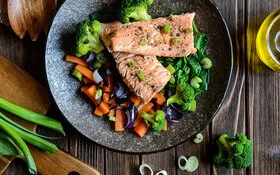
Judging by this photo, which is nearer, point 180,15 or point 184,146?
point 180,15

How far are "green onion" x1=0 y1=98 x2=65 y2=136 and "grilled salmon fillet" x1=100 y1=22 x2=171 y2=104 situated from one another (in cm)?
53

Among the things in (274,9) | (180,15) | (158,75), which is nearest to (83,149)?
(158,75)

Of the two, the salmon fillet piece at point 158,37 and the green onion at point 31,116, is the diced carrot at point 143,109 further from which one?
the green onion at point 31,116

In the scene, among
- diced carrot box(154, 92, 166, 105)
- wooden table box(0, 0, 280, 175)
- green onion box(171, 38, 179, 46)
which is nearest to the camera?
green onion box(171, 38, 179, 46)

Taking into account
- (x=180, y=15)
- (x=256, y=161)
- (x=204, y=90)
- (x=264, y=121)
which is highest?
(x=180, y=15)

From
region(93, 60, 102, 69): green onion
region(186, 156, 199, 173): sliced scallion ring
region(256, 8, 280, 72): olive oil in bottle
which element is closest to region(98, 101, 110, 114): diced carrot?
region(93, 60, 102, 69): green onion

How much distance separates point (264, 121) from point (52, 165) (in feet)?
4.77

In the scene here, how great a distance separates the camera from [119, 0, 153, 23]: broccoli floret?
2996 mm

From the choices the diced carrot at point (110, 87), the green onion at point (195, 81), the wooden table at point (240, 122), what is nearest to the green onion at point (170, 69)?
the green onion at point (195, 81)

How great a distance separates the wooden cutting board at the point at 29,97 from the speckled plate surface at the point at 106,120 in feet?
0.51

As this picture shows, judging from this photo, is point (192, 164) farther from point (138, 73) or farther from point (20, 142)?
point (20, 142)

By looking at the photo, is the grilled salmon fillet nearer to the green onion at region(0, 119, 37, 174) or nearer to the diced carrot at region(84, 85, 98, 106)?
the diced carrot at region(84, 85, 98, 106)

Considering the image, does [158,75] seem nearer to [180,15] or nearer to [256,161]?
[180,15]

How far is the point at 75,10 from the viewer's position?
316cm
